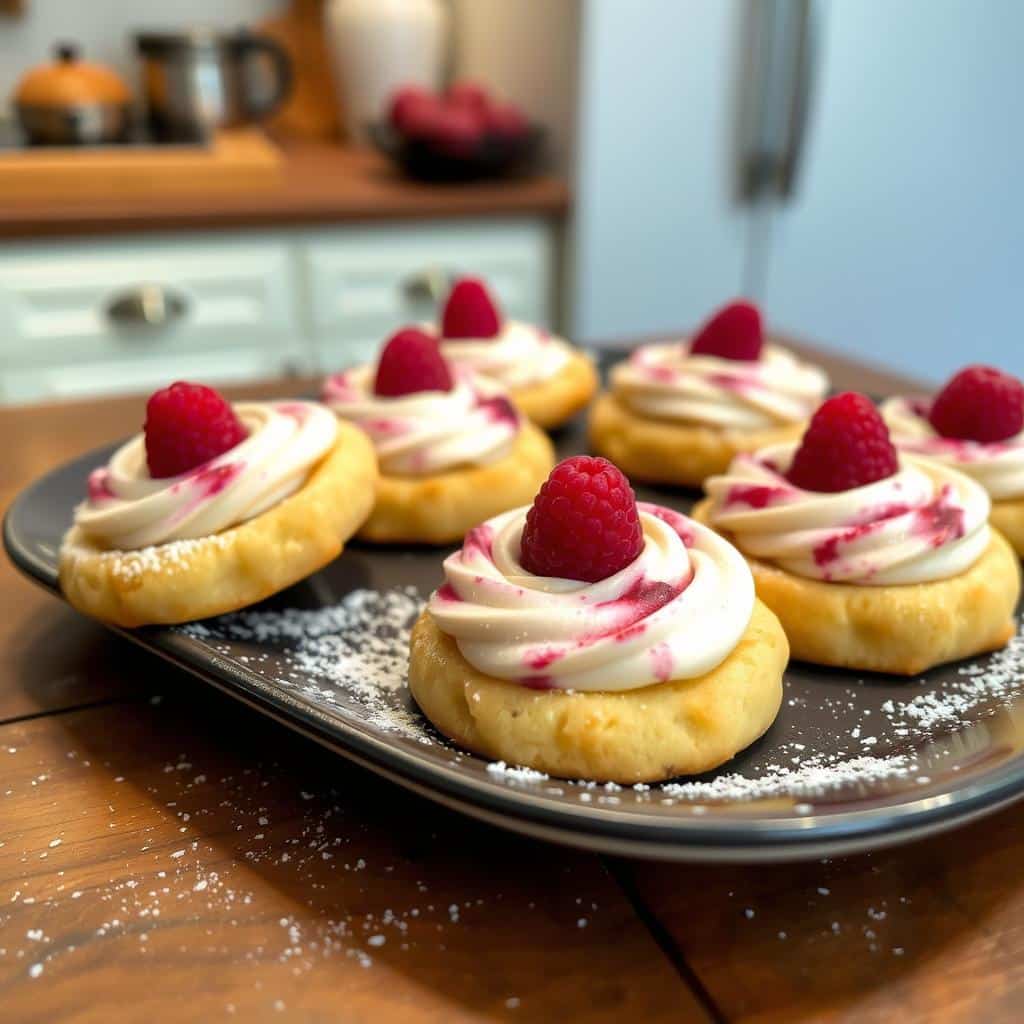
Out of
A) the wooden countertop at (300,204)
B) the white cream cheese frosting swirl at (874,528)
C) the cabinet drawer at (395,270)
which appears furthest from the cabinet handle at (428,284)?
the white cream cheese frosting swirl at (874,528)

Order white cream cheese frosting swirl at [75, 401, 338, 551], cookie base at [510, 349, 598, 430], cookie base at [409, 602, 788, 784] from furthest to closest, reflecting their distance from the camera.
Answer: cookie base at [510, 349, 598, 430] < white cream cheese frosting swirl at [75, 401, 338, 551] < cookie base at [409, 602, 788, 784]

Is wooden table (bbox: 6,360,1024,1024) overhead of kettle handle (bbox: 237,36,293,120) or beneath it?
beneath

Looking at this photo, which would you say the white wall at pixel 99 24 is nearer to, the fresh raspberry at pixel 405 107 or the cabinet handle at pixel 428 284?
the fresh raspberry at pixel 405 107

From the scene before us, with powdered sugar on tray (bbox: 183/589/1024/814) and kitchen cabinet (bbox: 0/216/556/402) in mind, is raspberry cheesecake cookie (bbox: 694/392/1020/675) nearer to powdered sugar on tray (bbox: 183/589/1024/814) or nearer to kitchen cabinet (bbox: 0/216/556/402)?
powdered sugar on tray (bbox: 183/589/1024/814)

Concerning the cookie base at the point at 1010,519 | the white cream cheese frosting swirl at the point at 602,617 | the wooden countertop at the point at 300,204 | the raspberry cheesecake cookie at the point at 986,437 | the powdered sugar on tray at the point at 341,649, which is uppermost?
the wooden countertop at the point at 300,204

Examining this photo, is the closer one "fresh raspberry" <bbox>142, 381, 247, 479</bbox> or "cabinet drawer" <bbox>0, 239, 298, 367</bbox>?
"fresh raspberry" <bbox>142, 381, 247, 479</bbox>

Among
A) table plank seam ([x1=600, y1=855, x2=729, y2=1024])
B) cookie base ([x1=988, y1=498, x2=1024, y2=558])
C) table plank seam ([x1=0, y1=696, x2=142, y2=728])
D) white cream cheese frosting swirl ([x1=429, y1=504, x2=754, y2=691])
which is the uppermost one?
white cream cheese frosting swirl ([x1=429, y1=504, x2=754, y2=691])

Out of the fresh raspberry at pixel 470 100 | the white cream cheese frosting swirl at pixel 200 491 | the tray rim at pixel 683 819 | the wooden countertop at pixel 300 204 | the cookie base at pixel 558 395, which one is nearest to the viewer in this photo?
the tray rim at pixel 683 819

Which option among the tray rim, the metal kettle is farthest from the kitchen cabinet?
the tray rim
